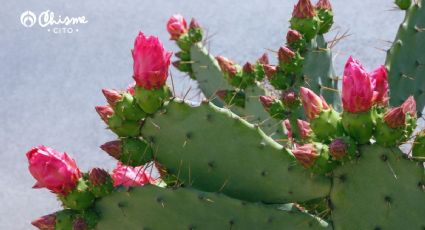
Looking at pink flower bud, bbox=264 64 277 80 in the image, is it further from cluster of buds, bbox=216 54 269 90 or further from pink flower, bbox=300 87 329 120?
pink flower, bbox=300 87 329 120

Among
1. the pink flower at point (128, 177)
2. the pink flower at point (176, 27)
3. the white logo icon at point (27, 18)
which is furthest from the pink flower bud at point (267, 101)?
the white logo icon at point (27, 18)

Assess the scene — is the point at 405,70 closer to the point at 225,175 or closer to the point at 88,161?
the point at 225,175

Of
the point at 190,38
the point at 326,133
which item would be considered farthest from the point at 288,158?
the point at 190,38

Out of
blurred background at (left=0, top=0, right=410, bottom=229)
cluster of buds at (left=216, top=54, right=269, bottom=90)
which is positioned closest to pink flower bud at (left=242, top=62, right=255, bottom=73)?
cluster of buds at (left=216, top=54, right=269, bottom=90)

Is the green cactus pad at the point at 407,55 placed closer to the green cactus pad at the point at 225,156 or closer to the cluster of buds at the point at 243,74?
the cluster of buds at the point at 243,74

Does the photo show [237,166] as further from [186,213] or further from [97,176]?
[97,176]

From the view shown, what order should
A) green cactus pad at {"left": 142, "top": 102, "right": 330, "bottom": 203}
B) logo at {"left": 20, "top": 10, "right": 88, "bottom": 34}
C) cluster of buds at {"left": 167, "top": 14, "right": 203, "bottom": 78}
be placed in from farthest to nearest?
1. logo at {"left": 20, "top": 10, "right": 88, "bottom": 34}
2. cluster of buds at {"left": 167, "top": 14, "right": 203, "bottom": 78}
3. green cactus pad at {"left": 142, "top": 102, "right": 330, "bottom": 203}
